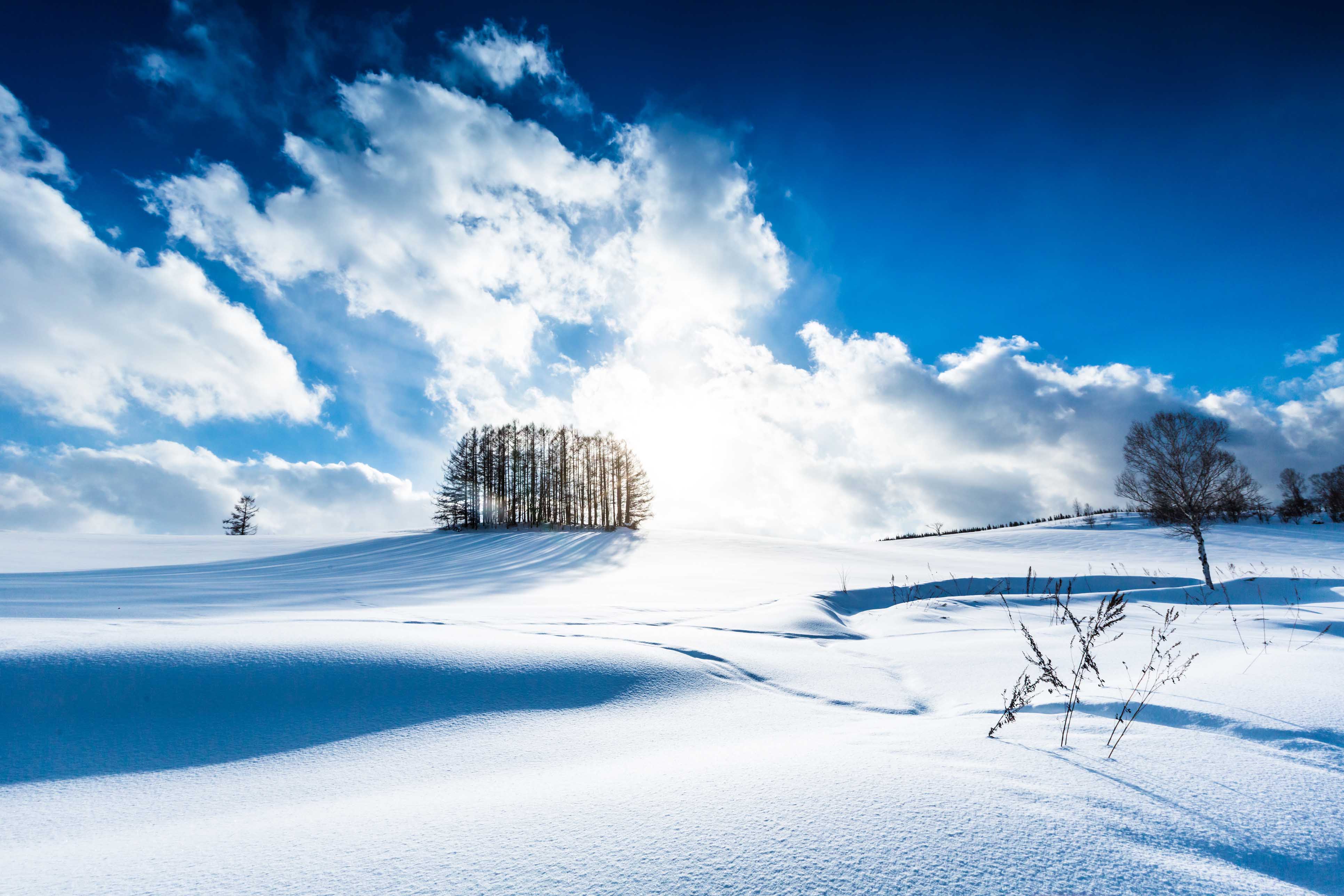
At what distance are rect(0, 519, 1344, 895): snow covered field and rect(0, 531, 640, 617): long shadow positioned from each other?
1.62 metres

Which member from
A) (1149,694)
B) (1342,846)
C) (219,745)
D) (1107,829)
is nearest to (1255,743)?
(1149,694)

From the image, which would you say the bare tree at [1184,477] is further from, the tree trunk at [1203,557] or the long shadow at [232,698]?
the long shadow at [232,698]

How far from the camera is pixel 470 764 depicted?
6.94 ft

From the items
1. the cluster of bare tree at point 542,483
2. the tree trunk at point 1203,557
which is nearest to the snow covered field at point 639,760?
the tree trunk at point 1203,557

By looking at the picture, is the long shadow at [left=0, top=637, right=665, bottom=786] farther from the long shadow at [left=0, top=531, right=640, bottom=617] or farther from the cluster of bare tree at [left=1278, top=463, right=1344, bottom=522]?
the cluster of bare tree at [left=1278, top=463, right=1344, bottom=522]

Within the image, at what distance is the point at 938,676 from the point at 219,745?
12.4 feet

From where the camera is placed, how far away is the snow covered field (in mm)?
1180

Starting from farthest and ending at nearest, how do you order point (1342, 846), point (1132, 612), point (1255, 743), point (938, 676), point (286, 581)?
point (286, 581) → point (1132, 612) → point (938, 676) → point (1255, 743) → point (1342, 846)

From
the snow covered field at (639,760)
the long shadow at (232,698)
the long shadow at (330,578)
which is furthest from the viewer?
the long shadow at (330,578)

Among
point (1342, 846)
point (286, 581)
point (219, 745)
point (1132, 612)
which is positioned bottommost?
point (1132, 612)

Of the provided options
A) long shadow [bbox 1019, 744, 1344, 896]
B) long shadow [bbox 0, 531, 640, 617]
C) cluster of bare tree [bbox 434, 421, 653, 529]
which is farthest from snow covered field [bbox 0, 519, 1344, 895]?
cluster of bare tree [bbox 434, 421, 653, 529]

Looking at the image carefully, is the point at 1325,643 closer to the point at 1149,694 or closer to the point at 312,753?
the point at 1149,694

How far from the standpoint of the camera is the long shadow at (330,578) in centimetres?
689

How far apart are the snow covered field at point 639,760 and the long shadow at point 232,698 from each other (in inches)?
0.6
